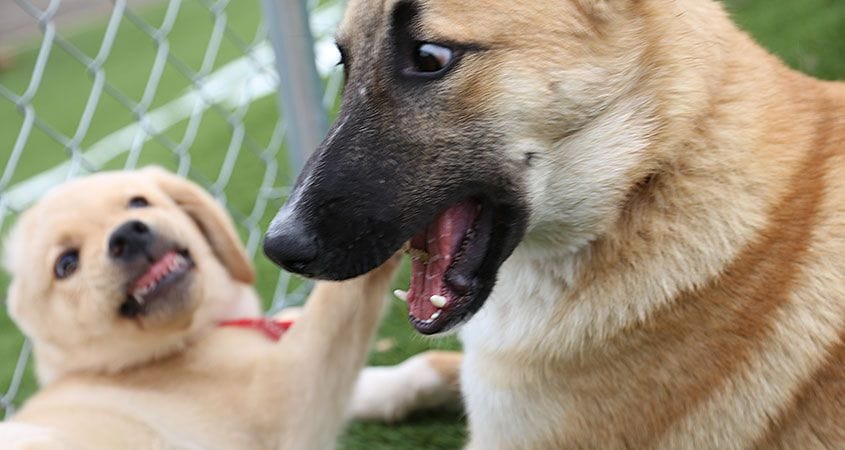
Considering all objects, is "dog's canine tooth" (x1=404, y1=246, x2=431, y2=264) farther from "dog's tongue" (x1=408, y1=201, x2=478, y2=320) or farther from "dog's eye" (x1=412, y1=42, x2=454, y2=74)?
"dog's eye" (x1=412, y1=42, x2=454, y2=74)

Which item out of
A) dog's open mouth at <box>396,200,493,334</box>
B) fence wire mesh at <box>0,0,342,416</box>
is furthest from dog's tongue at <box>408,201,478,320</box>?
fence wire mesh at <box>0,0,342,416</box>

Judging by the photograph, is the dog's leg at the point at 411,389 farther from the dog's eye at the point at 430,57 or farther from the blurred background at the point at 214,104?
the dog's eye at the point at 430,57

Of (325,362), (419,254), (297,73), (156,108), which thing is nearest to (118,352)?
(325,362)

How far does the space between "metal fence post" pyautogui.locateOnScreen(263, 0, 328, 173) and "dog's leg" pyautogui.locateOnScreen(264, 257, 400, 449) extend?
49cm

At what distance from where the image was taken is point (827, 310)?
4.85 feet

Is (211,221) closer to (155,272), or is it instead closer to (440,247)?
(155,272)

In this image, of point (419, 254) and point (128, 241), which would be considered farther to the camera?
point (128, 241)

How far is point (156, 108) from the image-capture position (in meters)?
5.21

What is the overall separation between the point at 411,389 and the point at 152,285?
67 cm

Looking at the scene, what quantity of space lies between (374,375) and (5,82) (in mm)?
5358

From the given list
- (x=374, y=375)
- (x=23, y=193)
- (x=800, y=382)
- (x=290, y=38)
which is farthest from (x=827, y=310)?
(x=23, y=193)

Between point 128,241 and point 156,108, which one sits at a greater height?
point 128,241

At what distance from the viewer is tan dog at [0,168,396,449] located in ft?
6.89

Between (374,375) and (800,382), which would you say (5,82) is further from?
(800,382)
